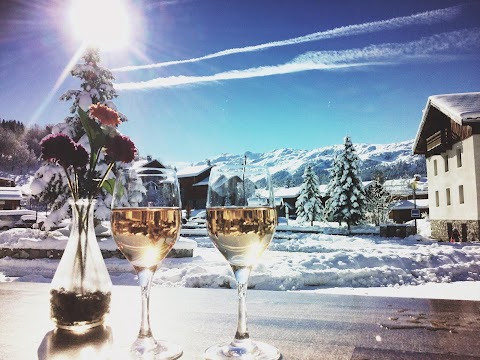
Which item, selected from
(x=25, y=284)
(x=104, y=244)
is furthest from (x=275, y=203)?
(x=104, y=244)

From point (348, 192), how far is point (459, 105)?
56.2 ft

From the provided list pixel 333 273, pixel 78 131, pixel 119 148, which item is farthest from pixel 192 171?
pixel 119 148

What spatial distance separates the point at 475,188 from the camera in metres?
24.3

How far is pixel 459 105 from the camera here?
24.0 metres

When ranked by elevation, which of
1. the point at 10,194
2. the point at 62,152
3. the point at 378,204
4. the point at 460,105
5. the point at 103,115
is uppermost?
the point at 460,105

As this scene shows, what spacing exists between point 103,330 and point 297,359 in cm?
56

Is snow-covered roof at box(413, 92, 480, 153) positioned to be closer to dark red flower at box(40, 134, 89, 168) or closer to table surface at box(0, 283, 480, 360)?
table surface at box(0, 283, 480, 360)

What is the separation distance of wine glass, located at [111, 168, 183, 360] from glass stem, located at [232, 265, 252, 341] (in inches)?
7.9

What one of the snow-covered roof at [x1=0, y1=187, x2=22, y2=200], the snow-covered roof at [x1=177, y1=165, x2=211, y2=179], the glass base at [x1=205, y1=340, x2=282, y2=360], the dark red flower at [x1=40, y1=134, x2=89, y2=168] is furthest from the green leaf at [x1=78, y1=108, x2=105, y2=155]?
the snow-covered roof at [x1=0, y1=187, x2=22, y2=200]

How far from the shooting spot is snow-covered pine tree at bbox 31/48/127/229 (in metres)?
15.7

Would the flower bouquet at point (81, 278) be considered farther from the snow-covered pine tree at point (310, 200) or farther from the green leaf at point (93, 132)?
the snow-covered pine tree at point (310, 200)

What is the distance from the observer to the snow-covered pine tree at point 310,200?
50.0 meters

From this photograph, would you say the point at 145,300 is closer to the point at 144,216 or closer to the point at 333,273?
the point at 144,216

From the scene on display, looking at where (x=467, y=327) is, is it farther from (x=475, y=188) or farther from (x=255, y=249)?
(x=475, y=188)
